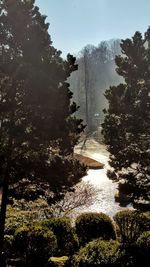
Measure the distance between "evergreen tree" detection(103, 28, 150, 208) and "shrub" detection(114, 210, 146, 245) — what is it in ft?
3.73

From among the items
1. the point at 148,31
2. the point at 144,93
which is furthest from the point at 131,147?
the point at 148,31

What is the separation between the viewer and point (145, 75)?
22516mm

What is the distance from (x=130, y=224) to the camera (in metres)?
19.5

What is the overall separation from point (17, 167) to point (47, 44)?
6.01 m

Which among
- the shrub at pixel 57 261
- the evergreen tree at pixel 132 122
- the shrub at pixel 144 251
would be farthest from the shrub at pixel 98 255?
the evergreen tree at pixel 132 122

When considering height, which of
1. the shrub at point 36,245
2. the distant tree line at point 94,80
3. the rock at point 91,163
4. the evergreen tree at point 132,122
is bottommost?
the shrub at point 36,245

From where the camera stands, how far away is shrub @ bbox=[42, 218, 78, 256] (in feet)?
63.3

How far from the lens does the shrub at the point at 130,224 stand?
18859 mm

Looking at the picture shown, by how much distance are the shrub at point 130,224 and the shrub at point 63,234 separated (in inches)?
96.6

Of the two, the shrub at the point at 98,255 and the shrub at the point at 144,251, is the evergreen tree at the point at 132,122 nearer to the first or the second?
the shrub at the point at 144,251

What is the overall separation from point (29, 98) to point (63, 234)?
6857 mm

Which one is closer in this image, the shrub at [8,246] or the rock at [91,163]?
the shrub at [8,246]

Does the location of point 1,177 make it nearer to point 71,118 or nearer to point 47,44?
point 71,118

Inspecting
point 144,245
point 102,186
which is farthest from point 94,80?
point 144,245
